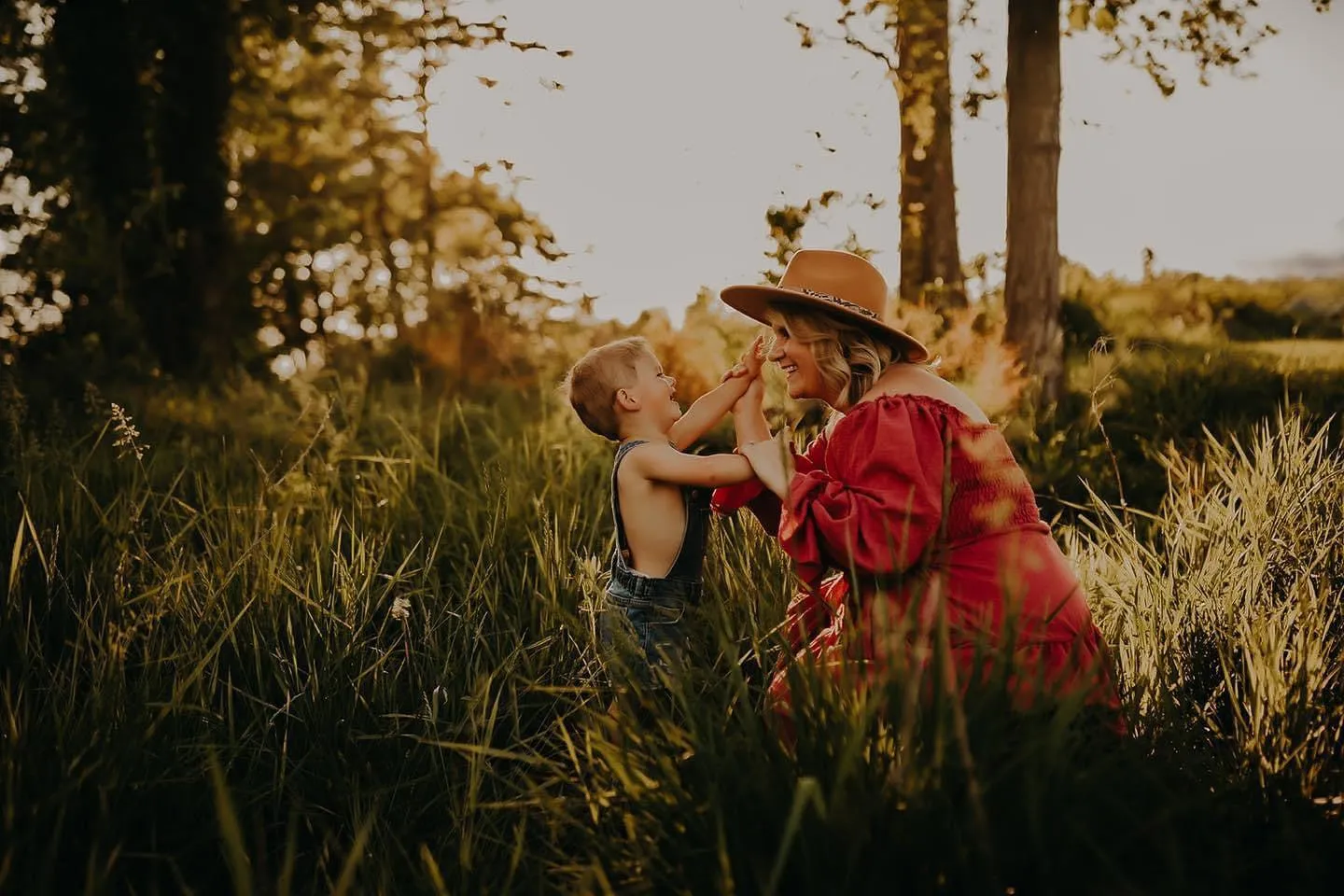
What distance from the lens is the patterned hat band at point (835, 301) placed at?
293 centimetres

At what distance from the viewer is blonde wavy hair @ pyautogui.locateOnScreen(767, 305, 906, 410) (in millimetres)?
2994

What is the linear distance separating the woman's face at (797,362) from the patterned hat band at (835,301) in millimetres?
117

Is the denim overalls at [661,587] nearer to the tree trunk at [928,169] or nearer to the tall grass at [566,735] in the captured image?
the tall grass at [566,735]

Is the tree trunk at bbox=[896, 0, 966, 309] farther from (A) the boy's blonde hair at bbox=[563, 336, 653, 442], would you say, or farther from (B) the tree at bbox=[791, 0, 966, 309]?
(A) the boy's blonde hair at bbox=[563, 336, 653, 442]

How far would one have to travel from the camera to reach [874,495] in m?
2.63

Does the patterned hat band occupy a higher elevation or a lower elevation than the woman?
higher

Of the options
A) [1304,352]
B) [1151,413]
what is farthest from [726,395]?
[1304,352]

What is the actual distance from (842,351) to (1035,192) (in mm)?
3934

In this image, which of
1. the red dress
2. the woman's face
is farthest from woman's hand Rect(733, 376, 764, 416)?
the red dress

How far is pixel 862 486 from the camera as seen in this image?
268 cm

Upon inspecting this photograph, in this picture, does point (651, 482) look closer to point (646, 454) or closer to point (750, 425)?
point (646, 454)

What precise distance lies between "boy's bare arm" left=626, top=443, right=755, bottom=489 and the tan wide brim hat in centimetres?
50

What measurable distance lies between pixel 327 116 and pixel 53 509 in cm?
911

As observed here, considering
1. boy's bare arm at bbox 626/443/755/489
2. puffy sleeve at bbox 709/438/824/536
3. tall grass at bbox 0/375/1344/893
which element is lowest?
tall grass at bbox 0/375/1344/893
